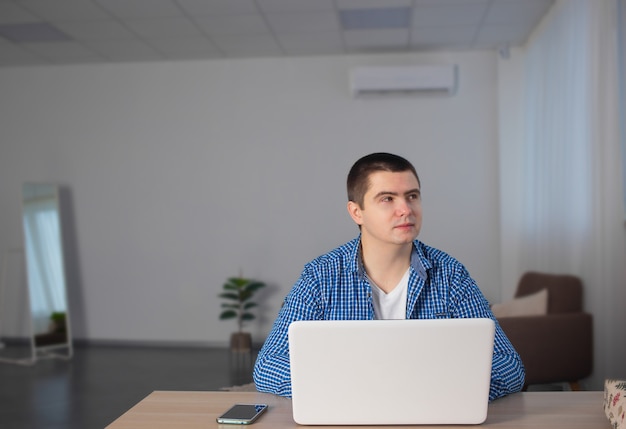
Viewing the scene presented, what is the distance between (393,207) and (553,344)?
2.66 m

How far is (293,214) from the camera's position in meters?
6.87

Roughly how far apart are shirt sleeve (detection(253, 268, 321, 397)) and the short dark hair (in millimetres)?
289

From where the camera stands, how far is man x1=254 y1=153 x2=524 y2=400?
1.94m

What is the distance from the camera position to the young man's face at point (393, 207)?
191 cm

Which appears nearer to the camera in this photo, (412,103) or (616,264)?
(616,264)

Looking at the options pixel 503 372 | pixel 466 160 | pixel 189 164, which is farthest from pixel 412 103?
pixel 503 372

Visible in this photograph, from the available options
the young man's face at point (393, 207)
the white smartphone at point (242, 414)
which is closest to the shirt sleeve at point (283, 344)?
the white smartphone at point (242, 414)

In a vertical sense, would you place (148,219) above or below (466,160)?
below

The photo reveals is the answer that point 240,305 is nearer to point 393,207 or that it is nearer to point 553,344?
point 553,344

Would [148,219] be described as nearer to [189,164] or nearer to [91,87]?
[189,164]

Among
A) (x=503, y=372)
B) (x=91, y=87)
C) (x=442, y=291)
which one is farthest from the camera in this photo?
(x=91, y=87)

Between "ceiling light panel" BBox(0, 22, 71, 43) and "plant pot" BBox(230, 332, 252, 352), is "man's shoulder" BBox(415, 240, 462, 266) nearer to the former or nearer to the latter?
"plant pot" BBox(230, 332, 252, 352)

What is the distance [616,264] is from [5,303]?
601 centimetres

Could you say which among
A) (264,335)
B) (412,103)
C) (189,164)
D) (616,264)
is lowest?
(264,335)
